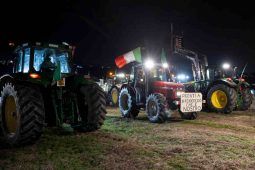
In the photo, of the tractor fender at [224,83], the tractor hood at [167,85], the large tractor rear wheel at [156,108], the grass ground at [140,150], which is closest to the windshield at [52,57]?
the grass ground at [140,150]

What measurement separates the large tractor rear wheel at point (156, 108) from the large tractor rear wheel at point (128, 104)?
1133 mm

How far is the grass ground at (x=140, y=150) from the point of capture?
16.9 feet

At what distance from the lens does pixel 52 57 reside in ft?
26.7

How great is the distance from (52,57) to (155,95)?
3.85 meters

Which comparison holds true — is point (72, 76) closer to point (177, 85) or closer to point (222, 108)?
point (177, 85)

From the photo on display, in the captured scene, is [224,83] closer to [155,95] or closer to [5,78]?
[155,95]

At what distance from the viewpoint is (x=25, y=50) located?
25.3 feet

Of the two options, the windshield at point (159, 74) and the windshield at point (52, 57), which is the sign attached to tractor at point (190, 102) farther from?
the windshield at point (52, 57)

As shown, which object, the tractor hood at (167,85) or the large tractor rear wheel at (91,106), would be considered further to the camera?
the tractor hood at (167,85)

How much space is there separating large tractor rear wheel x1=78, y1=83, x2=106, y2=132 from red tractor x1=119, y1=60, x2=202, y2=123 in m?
2.75

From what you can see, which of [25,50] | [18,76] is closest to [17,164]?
[18,76]

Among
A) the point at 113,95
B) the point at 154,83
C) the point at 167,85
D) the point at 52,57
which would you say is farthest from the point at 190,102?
the point at 113,95

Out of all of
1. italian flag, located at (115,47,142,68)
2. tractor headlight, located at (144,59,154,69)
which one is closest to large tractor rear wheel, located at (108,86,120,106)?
italian flag, located at (115,47,142,68)

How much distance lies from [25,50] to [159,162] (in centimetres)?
457
